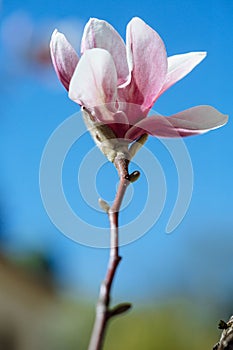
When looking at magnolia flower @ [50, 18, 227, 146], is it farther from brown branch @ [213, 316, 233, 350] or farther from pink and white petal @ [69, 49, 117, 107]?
brown branch @ [213, 316, 233, 350]

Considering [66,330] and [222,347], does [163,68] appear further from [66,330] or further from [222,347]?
[66,330]

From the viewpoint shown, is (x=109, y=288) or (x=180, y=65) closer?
(x=109, y=288)

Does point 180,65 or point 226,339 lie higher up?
point 180,65

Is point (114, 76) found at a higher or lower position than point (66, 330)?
higher

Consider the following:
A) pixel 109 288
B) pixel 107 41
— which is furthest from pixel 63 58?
pixel 109 288

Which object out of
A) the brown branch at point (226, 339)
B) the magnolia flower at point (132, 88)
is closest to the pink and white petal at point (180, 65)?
the magnolia flower at point (132, 88)

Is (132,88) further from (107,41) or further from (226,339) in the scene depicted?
(226,339)

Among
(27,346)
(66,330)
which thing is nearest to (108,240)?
(27,346)
